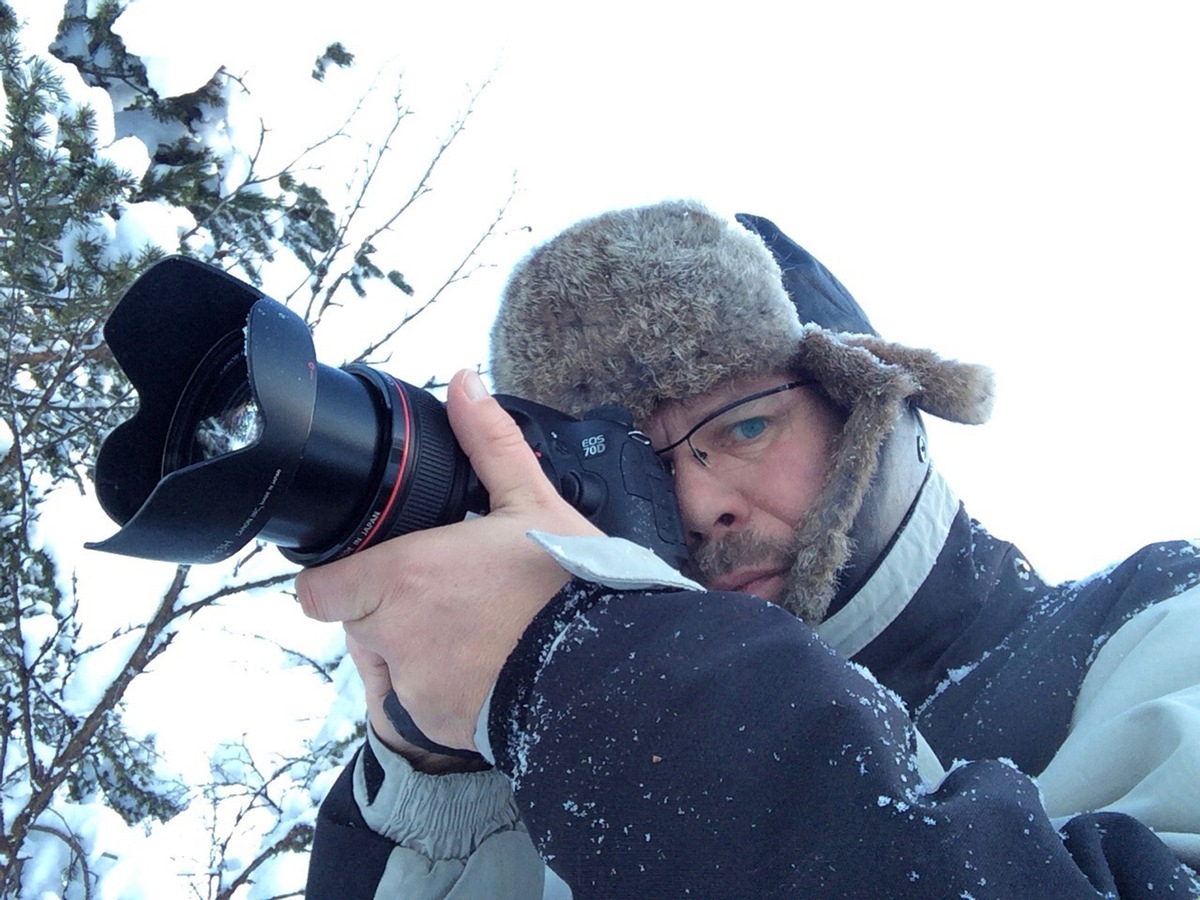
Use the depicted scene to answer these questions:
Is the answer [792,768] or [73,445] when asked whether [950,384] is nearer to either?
[792,768]

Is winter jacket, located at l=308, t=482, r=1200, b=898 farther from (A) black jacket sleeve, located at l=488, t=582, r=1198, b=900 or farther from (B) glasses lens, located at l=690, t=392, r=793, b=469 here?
(B) glasses lens, located at l=690, t=392, r=793, b=469

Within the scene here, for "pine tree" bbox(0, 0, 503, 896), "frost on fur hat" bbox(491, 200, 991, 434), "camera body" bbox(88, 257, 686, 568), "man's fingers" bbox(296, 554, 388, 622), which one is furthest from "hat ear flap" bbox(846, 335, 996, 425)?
"pine tree" bbox(0, 0, 503, 896)

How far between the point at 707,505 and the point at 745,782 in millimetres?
933

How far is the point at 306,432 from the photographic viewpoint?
0.92m

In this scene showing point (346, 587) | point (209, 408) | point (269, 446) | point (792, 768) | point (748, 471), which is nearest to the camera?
point (792, 768)

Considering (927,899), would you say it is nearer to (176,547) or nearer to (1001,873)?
(1001,873)

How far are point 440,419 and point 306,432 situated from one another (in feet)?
0.65

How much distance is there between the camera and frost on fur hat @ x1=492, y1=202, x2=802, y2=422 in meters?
1.64

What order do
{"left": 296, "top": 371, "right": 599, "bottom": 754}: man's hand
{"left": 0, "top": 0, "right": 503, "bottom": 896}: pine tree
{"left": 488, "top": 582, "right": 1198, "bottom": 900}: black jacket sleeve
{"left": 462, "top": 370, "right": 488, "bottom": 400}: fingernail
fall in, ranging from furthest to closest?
{"left": 0, "top": 0, "right": 503, "bottom": 896}: pine tree → {"left": 462, "top": 370, "right": 488, "bottom": 400}: fingernail → {"left": 296, "top": 371, "right": 599, "bottom": 754}: man's hand → {"left": 488, "top": 582, "right": 1198, "bottom": 900}: black jacket sleeve

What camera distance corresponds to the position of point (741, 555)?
152 cm

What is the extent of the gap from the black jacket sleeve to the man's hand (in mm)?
61

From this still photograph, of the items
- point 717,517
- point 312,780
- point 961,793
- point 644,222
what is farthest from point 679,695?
point 312,780

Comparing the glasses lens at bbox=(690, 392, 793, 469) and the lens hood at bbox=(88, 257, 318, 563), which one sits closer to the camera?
the lens hood at bbox=(88, 257, 318, 563)

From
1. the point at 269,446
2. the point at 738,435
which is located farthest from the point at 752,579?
the point at 269,446
